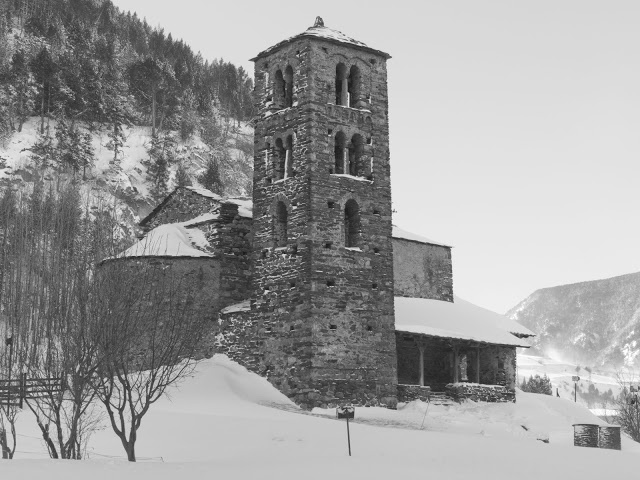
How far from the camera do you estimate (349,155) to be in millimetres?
36344

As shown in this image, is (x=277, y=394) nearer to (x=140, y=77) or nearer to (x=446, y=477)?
(x=446, y=477)

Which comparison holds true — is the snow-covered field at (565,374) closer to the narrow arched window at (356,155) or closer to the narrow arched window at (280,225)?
the narrow arched window at (356,155)

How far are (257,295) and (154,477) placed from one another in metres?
19.8

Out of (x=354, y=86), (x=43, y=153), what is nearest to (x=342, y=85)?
(x=354, y=86)

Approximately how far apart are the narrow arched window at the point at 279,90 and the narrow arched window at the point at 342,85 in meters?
2.14

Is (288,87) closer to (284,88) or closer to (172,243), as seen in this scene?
(284,88)

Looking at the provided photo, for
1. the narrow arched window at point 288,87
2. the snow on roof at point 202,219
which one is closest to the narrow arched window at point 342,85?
the narrow arched window at point 288,87

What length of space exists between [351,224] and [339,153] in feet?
9.11

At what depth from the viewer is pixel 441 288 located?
152 feet

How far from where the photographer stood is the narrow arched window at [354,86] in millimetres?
36594

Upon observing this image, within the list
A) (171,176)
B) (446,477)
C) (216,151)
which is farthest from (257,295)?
(216,151)

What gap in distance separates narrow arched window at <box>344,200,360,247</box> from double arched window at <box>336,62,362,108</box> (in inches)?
155

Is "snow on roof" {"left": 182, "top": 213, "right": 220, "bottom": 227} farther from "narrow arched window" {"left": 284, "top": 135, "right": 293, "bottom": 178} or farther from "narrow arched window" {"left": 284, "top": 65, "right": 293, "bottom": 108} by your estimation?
"narrow arched window" {"left": 284, "top": 65, "right": 293, "bottom": 108}

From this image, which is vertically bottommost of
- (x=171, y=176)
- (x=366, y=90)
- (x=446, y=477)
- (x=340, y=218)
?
(x=446, y=477)
